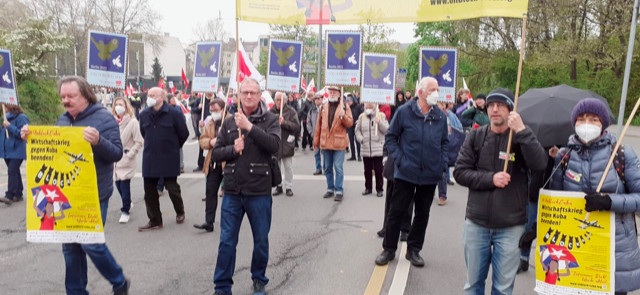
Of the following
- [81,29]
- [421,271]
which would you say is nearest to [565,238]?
[421,271]

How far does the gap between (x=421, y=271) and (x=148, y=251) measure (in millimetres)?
3015

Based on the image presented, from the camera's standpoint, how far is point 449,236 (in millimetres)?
6254

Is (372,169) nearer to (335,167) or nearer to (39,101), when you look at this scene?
(335,167)

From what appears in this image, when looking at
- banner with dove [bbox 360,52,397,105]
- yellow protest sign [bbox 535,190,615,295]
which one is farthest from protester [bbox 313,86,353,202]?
yellow protest sign [bbox 535,190,615,295]

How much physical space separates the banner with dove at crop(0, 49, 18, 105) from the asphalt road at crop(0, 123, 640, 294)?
66.9 inches

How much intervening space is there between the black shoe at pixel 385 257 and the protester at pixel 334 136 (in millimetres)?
3262

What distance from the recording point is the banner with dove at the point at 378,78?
31.0 feet

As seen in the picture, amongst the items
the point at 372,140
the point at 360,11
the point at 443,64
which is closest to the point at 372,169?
the point at 372,140

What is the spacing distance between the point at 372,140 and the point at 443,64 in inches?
73.2

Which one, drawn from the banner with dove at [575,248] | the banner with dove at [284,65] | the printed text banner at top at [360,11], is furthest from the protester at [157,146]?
the banner with dove at [575,248]

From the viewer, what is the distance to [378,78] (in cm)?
959

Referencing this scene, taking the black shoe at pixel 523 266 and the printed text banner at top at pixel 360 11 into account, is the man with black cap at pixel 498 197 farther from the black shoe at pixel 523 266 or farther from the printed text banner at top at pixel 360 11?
the black shoe at pixel 523 266

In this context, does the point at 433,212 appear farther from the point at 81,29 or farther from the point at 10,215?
the point at 81,29

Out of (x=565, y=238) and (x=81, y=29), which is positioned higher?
(x=81, y=29)
